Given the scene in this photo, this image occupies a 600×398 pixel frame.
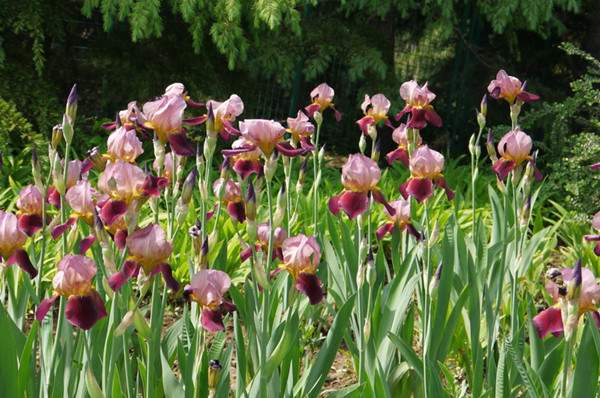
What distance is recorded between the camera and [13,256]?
5.03 feet

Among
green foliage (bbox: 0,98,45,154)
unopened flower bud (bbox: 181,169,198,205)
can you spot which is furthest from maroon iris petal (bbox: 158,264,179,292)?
green foliage (bbox: 0,98,45,154)

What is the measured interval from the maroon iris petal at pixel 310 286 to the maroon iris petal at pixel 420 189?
1.70 feet

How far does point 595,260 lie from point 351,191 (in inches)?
82.4

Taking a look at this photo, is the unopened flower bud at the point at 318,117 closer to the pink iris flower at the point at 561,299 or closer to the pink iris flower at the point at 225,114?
the pink iris flower at the point at 225,114

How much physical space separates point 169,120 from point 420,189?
0.69 meters

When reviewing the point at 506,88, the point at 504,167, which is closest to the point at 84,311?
the point at 504,167

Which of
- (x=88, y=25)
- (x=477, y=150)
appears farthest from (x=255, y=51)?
(x=477, y=150)

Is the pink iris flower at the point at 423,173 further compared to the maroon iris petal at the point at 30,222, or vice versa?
the pink iris flower at the point at 423,173

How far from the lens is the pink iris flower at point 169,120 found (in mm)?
1583

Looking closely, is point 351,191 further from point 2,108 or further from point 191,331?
point 2,108

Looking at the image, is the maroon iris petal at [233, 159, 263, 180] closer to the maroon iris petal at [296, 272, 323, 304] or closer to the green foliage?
the maroon iris petal at [296, 272, 323, 304]

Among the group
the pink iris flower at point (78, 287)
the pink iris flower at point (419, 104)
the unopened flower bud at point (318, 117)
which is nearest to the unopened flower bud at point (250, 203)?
the pink iris flower at point (78, 287)

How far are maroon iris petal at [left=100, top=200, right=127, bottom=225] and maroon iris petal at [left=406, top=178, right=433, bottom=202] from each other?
78 cm

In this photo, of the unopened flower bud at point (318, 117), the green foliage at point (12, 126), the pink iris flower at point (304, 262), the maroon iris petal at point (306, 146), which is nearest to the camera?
the pink iris flower at point (304, 262)
